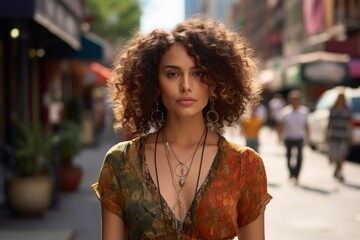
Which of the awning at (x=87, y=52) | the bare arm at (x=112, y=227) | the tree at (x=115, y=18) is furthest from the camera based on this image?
the tree at (x=115, y=18)

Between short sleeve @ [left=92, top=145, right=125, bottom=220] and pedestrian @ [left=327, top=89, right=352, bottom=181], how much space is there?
517 inches

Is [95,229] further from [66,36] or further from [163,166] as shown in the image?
[163,166]

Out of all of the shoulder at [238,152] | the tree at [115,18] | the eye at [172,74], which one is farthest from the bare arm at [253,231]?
the tree at [115,18]

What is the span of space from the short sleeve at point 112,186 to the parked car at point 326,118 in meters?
16.1

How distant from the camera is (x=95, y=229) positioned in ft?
32.7

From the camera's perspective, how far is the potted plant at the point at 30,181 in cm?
1089

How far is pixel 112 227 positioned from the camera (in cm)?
309

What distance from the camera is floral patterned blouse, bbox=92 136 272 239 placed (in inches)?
118

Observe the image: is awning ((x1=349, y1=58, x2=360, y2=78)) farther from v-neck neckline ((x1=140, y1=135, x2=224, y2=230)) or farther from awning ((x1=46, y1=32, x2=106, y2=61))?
v-neck neckline ((x1=140, y1=135, x2=224, y2=230))

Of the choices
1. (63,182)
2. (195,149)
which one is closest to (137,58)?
(195,149)

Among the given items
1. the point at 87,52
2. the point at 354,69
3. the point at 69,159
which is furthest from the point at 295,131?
the point at 354,69

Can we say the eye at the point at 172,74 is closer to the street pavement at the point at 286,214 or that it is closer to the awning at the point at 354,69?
the street pavement at the point at 286,214

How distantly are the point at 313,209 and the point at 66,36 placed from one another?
5.49 metres

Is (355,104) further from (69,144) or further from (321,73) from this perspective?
(321,73)
